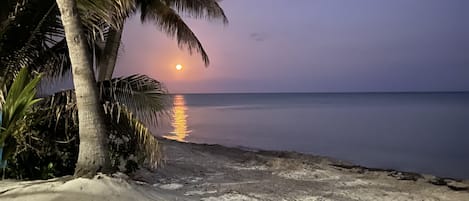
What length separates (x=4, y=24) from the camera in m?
6.24

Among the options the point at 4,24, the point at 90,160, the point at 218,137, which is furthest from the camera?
the point at 218,137

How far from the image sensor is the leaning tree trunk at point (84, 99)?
484cm

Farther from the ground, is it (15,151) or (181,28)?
(181,28)

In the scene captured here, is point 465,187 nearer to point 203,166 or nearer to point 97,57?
point 203,166

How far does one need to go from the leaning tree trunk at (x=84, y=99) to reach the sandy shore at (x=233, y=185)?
0.22 metres

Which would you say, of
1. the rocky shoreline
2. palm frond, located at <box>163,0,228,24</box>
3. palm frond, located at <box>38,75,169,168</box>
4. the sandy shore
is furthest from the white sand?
palm frond, located at <box>163,0,228,24</box>

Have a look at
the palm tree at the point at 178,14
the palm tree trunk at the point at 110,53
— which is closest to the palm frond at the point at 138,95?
the palm tree trunk at the point at 110,53

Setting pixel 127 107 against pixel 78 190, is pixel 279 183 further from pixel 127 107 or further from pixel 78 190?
pixel 78 190

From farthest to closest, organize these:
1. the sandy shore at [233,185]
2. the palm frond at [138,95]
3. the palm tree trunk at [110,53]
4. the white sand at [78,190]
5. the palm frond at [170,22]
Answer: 1. the palm frond at [170,22]
2. the palm tree trunk at [110,53]
3. the palm frond at [138,95]
4. the sandy shore at [233,185]
5. the white sand at [78,190]

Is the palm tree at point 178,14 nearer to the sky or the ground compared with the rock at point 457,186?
nearer to the sky

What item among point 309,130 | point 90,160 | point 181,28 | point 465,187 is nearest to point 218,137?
point 309,130

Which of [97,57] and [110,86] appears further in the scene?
[97,57]

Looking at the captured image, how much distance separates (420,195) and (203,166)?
14.0 feet

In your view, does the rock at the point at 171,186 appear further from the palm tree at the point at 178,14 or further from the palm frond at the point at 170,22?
the palm frond at the point at 170,22
